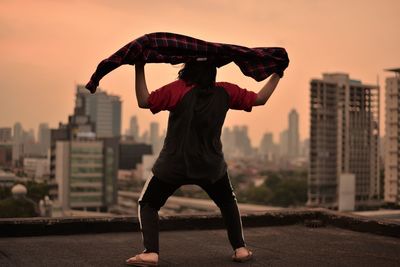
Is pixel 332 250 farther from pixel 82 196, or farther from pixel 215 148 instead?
pixel 82 196

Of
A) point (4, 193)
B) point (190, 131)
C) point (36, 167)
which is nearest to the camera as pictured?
point (190, 131)

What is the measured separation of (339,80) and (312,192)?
25.2 meters

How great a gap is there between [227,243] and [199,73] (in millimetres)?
1903

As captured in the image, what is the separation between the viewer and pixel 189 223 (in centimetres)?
679

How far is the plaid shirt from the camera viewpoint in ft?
14.6

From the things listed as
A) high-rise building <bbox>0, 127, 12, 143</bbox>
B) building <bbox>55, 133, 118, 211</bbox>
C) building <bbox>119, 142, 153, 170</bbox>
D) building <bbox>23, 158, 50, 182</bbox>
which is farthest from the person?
building <bbox>119, 142, 153, 170</bbox>

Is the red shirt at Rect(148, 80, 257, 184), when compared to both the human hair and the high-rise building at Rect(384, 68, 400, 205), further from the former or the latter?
the high-rise building at Rect(384, 68, 400, 205)

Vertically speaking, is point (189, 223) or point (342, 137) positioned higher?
point (342, 137)

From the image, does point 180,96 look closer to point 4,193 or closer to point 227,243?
point 227,243

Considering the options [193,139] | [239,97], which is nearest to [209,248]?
[193,139]

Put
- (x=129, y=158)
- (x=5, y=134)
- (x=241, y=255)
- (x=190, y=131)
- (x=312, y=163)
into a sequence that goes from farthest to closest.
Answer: (x=129, y=158)
(x=5, y=134)
(x=312, y=163)
(x=241, y=255)
(x=190, y=131)

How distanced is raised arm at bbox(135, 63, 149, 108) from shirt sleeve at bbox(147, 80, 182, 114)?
0.03 meters

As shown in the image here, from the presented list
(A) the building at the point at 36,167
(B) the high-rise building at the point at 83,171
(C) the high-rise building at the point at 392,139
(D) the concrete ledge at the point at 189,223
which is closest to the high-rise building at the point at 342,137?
(C) the high-rise building at the point at 392,139

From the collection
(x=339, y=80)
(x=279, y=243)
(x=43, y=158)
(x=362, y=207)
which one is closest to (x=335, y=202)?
(x=362, y=207)
